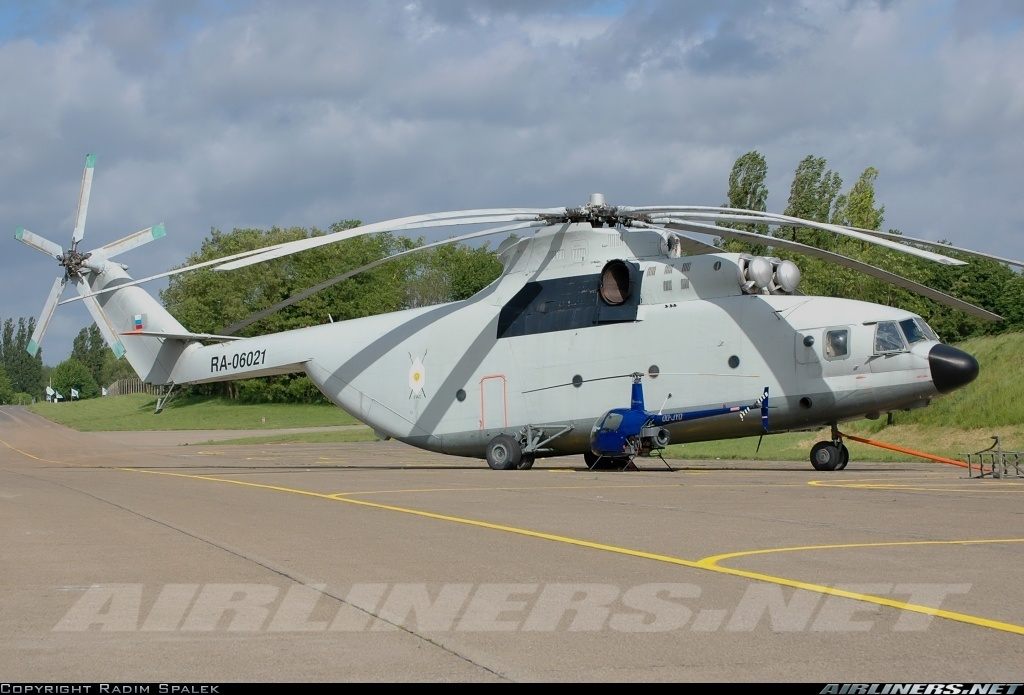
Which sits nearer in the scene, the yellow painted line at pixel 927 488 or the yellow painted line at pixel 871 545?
the yellow painted line at pixel 871 545

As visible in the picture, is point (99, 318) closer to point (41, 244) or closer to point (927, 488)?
point (41, 244)

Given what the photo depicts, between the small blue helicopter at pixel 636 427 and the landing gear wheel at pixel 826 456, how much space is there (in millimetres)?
1415

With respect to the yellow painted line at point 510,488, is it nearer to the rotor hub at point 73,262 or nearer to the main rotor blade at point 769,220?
the main rotor blade at point 769,220

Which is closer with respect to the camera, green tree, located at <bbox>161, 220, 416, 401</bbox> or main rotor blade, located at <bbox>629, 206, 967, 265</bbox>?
main rotor blade, located at <bbox>629, 206, 967, 265</bbox>

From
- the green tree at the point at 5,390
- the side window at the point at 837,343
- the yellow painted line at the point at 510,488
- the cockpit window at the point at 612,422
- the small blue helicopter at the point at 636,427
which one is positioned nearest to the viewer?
the yellow painted line at the point at 510,488

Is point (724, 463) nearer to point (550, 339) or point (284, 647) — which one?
point (550, 339)

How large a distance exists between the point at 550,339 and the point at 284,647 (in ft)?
59.8

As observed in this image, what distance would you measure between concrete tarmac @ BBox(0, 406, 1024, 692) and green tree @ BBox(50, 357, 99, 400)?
6392 inches

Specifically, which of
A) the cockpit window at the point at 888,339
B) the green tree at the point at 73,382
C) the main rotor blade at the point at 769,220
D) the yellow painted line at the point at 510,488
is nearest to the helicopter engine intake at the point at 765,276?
the main rotor blade at the point at 769,220

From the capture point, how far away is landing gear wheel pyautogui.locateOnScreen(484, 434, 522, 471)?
24.6 m

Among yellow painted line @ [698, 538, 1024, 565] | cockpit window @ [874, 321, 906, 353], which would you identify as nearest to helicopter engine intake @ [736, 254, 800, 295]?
cockpit window @ [874, 321, 906, 353]

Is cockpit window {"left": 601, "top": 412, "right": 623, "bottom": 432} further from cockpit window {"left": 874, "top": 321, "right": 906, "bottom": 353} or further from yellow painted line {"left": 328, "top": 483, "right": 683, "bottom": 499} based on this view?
cockpit window {"left": 874, "top": 321, "right": 906, "bottom": 353}

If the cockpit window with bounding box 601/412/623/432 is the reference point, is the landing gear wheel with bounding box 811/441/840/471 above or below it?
below

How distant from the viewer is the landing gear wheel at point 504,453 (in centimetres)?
2458
